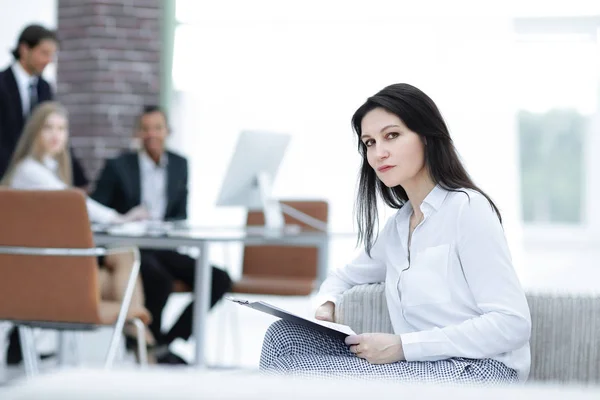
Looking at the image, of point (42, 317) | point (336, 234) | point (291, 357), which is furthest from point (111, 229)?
point (291, 357)

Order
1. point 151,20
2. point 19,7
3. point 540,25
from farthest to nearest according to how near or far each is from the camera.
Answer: point 540,25 < point 19,7 < point 151,20

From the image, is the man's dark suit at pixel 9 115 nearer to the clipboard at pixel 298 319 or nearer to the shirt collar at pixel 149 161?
the shirt collar at pixel 149 161

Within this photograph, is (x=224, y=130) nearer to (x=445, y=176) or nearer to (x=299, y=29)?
(x=299, y=29)

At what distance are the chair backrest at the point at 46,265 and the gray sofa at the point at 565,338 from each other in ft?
5.98

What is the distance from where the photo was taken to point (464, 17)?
754cm

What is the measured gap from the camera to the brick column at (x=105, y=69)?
19.3 ft

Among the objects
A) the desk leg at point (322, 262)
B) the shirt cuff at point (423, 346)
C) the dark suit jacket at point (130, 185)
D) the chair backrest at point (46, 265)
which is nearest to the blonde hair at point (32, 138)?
the dark suit jacket at point (130, 185)

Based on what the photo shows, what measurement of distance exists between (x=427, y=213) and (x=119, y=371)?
1.35 metres

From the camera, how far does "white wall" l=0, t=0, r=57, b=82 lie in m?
6.43

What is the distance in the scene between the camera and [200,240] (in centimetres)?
363

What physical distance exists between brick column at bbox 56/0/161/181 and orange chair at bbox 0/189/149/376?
8.38 feet

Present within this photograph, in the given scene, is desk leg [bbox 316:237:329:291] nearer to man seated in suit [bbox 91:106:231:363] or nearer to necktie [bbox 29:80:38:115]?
man seated in suit [bbox 91:106:231:363]

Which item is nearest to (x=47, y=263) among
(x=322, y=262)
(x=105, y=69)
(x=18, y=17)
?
(x=322, y=262)

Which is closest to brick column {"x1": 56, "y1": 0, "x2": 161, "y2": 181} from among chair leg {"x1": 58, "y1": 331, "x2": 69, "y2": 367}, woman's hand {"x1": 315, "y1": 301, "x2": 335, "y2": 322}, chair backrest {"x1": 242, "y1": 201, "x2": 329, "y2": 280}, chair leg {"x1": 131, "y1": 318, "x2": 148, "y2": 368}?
chair backrest {"x1": 242, "y1": 201, "x2": 329, "y2": 280}
